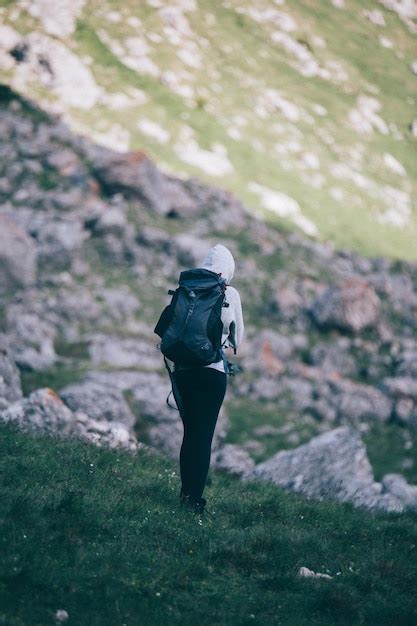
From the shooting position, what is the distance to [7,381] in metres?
16.4

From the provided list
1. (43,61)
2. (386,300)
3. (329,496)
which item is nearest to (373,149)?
(386,300)

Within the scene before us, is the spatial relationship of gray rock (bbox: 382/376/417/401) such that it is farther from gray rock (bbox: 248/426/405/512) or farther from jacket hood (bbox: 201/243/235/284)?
jacket hood (bbox: 201/243/235/284)

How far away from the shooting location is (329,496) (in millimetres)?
12727

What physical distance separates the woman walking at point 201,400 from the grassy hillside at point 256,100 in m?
29.2

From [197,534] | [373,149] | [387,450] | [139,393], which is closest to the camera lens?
[197,534]

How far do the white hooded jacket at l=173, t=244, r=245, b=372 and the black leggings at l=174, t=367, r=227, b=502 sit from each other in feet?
1.05

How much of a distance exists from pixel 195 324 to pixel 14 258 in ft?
66.8

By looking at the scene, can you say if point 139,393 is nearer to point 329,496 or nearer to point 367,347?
point 329,496

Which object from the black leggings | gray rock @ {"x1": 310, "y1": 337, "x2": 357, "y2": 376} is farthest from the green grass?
gray rock @ {"x1": 310, "y1": 337, "x2": 357, "y2": 376}

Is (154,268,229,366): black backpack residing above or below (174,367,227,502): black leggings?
above

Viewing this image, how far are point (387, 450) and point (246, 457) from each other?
292 inches

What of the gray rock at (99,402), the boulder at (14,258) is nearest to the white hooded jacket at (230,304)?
the gray rock at (99,402)

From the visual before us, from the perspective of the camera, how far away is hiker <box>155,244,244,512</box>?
28.3 feet

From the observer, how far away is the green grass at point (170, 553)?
6.58 meters
